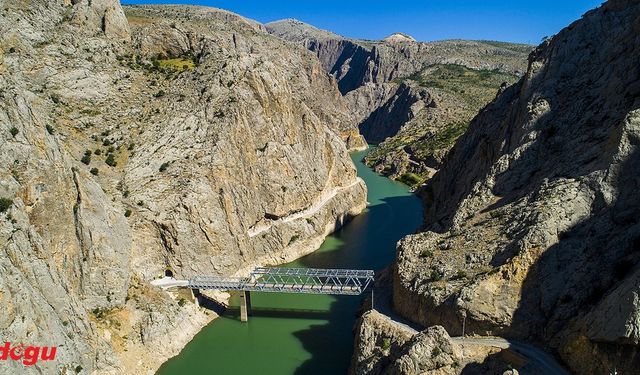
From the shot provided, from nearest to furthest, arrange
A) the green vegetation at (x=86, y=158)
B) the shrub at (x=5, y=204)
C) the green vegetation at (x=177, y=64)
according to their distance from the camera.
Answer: the shrub at (x=5, y=204) → the green vegetation at (x=86, y=158) → the green vegetation at (x=177, y=64)

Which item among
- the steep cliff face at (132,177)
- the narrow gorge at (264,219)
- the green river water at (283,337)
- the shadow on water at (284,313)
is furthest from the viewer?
the shadow on water at (284,313)

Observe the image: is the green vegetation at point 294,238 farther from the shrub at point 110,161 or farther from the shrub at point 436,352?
the shrub at point 436,352

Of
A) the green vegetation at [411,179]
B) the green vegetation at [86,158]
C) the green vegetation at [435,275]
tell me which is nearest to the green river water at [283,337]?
the green vegetation at [435,275]

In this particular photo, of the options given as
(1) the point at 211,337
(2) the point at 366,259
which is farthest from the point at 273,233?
(1) the point at 211,337

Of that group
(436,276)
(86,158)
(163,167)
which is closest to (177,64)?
(163,167)

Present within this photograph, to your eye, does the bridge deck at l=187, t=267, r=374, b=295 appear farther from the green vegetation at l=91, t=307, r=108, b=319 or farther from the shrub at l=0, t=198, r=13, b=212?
the shrub at l=0, t=198, r=13, b=212

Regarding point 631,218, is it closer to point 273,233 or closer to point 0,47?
point 273,233

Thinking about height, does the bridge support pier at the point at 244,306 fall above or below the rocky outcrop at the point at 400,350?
below

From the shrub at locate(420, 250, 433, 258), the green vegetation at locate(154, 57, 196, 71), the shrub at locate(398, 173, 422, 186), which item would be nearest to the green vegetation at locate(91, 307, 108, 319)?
the shrub at locate(420, 250, 433, 258)
